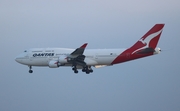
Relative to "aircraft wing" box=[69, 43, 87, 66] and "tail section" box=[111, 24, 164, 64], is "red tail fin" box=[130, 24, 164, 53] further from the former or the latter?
"aircraft wing" box=[69, 43, 87, 66]

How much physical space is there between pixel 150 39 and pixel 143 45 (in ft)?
4.41

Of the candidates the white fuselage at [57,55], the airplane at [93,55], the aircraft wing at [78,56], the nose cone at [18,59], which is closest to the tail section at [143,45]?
the airplane at [93,55]

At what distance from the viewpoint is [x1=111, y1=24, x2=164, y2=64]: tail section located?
318 ft

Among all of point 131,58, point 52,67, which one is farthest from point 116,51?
point 52,67

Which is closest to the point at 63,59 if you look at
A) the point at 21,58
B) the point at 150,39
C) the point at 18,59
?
the point at 21,58

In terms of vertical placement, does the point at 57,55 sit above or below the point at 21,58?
below

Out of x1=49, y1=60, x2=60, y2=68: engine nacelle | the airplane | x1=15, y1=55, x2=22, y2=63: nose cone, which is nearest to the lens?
the airplane

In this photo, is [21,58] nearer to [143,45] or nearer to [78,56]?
[78,56]

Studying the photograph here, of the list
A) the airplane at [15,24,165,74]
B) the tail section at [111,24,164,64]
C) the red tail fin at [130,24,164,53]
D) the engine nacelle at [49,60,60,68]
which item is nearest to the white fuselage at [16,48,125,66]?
the airplane at [15,24,165,74]

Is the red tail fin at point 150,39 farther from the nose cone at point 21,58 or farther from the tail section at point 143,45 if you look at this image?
the nose cone at point 21,58

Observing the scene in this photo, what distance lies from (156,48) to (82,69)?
13577 millimetres

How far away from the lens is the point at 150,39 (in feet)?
321

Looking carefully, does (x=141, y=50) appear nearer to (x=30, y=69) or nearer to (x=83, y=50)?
(x=83, y=50)

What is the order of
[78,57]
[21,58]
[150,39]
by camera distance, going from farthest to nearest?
[21,58]
[78,57]
[150,39]
